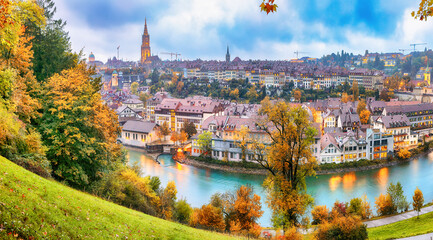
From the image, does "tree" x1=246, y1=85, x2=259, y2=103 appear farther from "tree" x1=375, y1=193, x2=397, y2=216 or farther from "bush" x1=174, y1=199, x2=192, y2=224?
"bush" x1=174, y1=199, x2=192, y2=224

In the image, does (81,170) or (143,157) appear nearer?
(81,170)

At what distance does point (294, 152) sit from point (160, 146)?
17646 millimetres

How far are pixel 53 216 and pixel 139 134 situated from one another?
910 inches

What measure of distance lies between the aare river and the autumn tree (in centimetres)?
722

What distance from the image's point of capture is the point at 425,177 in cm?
1895

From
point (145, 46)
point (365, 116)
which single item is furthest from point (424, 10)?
point (145, 46)

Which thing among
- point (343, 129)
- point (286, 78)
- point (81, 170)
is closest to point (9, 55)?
point (81, 170)

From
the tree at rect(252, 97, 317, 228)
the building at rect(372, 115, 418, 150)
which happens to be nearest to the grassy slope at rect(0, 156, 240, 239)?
the tree at rect(252, 97, 317, 228)

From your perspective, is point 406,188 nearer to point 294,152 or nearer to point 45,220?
point 294,152

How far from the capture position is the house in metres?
26.5

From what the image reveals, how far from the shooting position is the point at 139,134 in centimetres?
2677

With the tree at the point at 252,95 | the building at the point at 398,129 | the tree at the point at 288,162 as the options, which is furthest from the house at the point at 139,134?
the tree at the point at 288,162

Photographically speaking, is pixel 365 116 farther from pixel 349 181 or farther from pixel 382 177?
pixel 349 181

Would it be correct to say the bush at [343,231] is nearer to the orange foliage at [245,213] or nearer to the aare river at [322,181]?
the orange foliage at [245,213]
